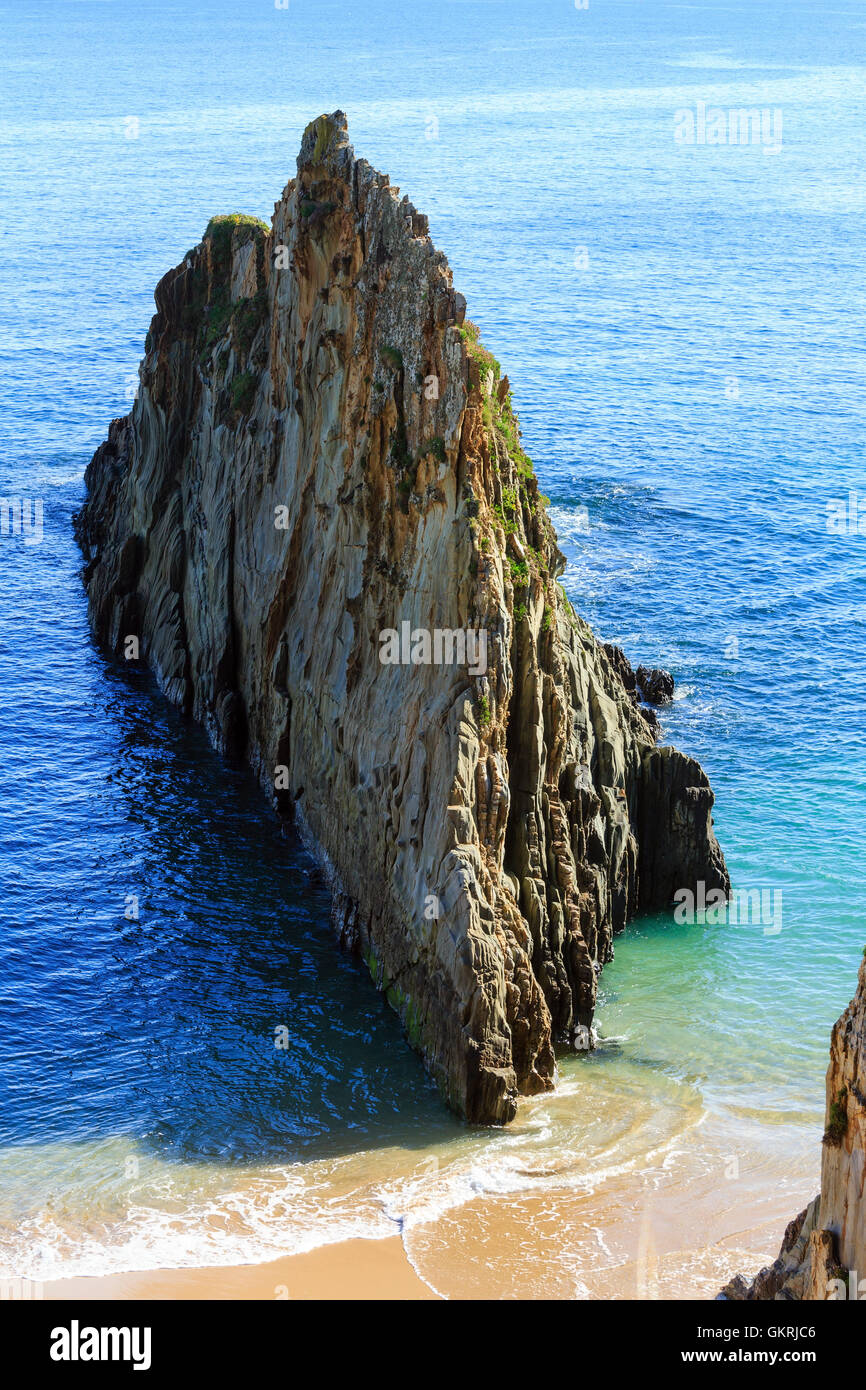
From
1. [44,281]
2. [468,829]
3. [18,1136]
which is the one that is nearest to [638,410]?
[44,281]

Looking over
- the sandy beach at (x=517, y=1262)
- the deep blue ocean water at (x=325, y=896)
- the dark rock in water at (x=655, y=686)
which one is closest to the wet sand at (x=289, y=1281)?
the sandy beach at (x=517, y=1262)

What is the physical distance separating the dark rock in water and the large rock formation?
3309 centimetres

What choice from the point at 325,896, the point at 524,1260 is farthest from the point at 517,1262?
the point at 325,896

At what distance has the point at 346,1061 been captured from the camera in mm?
37688

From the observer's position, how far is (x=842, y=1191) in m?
22.6

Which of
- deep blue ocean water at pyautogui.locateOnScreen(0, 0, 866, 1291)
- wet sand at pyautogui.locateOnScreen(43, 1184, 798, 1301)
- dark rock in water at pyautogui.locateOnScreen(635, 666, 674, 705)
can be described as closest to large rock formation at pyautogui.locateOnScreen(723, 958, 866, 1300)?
wet sand at pyautogui.locateOnScreen(43, 1184, 798, 1301)

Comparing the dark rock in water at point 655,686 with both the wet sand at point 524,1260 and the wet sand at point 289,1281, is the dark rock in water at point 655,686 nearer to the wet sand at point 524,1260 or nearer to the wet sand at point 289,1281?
the wet sand at point 524,1260

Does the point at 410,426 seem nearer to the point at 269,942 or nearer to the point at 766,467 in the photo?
the point at 269,942

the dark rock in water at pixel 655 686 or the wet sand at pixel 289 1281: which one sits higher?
the dark rock in water at pixel 655 686

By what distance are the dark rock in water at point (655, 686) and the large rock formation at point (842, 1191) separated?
33.1 meters

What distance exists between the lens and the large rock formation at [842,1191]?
2173 centimetres

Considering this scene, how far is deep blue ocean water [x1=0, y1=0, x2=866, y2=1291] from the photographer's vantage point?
111ft

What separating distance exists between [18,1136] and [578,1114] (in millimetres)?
12705

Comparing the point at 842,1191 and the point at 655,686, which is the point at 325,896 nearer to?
the point at 655,686
